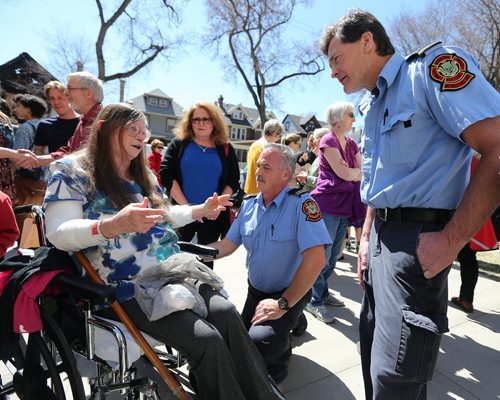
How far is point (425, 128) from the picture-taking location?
4.18 ft

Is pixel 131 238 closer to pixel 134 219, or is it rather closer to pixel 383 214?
pixel 134 219

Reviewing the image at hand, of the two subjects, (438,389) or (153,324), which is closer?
(153,324)

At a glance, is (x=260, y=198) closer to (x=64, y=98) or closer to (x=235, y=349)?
(x=235, y=349)

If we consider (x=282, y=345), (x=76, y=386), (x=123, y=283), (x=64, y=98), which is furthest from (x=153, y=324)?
(x=64, y=98)

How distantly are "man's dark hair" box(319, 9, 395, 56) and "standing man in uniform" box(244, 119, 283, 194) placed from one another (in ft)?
7.23

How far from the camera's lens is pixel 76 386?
132 centimetres

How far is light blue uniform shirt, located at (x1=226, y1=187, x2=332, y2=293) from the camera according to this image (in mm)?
2127

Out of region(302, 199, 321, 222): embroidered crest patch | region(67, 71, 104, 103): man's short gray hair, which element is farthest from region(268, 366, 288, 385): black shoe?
region(67, 71, 104, 103): man's short gray hair

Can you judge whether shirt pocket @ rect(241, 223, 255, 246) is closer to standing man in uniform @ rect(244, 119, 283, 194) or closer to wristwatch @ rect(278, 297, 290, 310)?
wristwatch @ rect(278, 297, 290, 310)

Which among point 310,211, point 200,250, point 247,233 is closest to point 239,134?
point 247,233

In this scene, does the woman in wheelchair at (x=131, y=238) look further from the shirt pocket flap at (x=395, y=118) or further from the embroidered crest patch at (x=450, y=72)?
the embroidered crest patch at (x=450, y=72)

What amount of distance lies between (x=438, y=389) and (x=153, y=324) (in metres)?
1.88

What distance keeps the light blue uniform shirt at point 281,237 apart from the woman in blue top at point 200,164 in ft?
2.38

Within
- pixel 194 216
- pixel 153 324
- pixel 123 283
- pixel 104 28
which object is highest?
pixel 104 28
